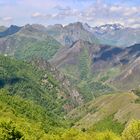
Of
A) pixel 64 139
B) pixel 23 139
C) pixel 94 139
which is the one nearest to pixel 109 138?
pixel 94 139

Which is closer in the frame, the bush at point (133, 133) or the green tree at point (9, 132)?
the green tree at point (9, 132)

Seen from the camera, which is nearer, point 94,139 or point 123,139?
point 123,139

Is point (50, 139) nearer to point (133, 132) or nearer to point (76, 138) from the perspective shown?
point (76, 138)

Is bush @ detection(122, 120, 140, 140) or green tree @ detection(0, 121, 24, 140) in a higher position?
green tree @ detection(0, 121, 24, 140)

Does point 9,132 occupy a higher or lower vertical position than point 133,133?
higher

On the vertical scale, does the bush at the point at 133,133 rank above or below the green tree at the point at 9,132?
below

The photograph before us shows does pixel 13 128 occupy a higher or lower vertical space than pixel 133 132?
higher

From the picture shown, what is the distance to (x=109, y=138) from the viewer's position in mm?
153875

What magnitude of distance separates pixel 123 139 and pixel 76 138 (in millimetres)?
23356

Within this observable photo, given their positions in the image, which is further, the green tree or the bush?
the bush

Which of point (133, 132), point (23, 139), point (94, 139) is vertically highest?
point (23, 139)

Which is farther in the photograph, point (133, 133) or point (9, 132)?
point (133, 133)

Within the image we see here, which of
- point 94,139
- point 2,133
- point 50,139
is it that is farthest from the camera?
point 94,139

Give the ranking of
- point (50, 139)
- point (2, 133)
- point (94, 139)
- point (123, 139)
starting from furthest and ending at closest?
point (94, 139)
point (50, 139)
point (123, 139)
point (2, 133)
